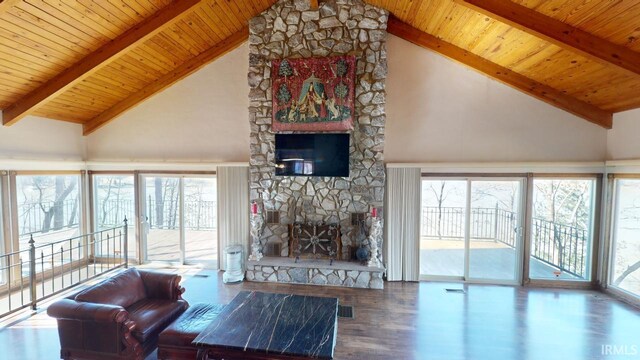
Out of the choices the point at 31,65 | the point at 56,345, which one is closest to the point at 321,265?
the point at 56,345

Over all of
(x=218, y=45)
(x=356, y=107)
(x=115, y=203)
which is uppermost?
(x=218, y=45)

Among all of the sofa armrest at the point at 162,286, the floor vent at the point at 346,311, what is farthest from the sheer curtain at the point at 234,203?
the floor vent at the point at 346,311

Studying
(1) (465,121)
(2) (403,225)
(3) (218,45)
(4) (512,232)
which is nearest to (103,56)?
(3) (218,45)

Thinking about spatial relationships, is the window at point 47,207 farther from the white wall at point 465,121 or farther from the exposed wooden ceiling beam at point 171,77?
the white wall at point 465,121

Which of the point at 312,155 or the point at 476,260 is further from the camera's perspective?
the point at 476,260

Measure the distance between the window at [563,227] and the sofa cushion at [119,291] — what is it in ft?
21.7

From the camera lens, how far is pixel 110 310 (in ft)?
9.61

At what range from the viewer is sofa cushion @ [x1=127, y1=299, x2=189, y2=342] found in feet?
10.1

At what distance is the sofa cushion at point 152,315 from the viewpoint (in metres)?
3.09

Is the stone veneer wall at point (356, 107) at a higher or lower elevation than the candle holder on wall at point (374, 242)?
higher

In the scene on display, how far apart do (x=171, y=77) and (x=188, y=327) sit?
515 centimetres

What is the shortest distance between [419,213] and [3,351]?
6265 millimetres

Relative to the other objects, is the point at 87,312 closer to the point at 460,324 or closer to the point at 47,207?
the point at 47,207

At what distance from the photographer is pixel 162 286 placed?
3746 mm
